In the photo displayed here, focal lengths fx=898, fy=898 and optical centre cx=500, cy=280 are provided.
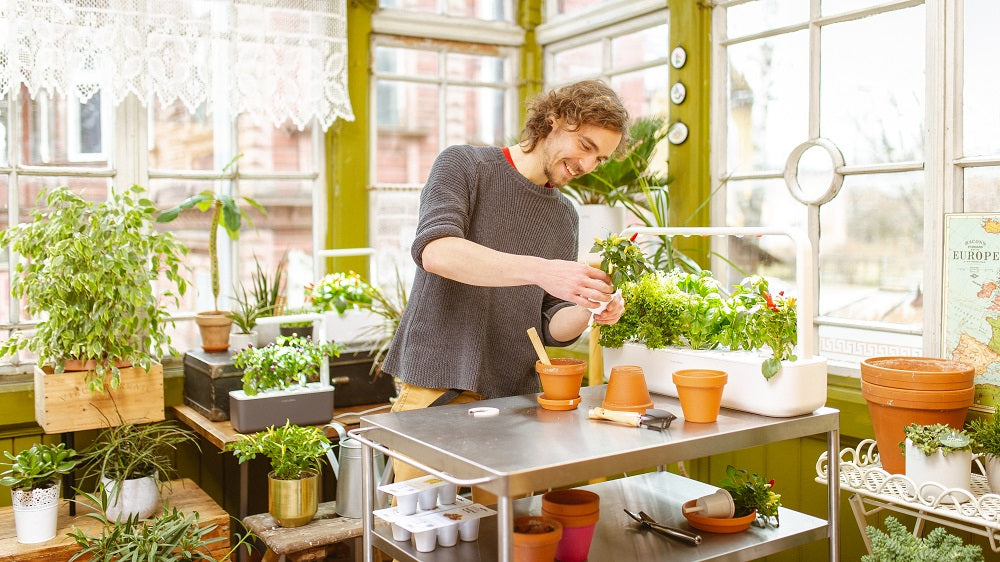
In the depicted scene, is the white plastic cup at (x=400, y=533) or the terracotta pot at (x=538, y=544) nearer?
the terracotta pot at (x=538, y=544)

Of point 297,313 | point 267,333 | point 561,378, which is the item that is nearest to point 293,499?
point 267,333

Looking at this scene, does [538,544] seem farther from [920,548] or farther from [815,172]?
[815,172]

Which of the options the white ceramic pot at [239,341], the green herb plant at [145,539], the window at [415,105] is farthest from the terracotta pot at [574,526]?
the window at [415,105]

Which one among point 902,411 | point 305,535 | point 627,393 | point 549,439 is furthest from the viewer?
point 305,535

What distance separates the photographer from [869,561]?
1.92 m

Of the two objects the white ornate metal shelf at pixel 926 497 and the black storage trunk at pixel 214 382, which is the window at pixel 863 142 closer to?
the white ornate metal shelf at pixel 926 497

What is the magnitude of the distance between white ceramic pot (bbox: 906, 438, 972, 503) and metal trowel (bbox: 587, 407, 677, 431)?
2.57ft

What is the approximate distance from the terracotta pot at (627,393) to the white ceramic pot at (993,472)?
3.14 feet

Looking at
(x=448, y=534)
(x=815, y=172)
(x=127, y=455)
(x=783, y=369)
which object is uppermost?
(x=815, y=172)

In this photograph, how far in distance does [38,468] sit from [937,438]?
8.74ft

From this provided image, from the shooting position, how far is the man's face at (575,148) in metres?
2.22

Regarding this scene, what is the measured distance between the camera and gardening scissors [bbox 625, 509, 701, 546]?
1971 millimetres

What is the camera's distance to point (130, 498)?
3002mm

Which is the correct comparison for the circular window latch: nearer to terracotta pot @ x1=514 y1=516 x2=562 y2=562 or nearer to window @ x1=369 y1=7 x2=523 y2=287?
window @ x1=369 y1=7 x2=523 y2=287
